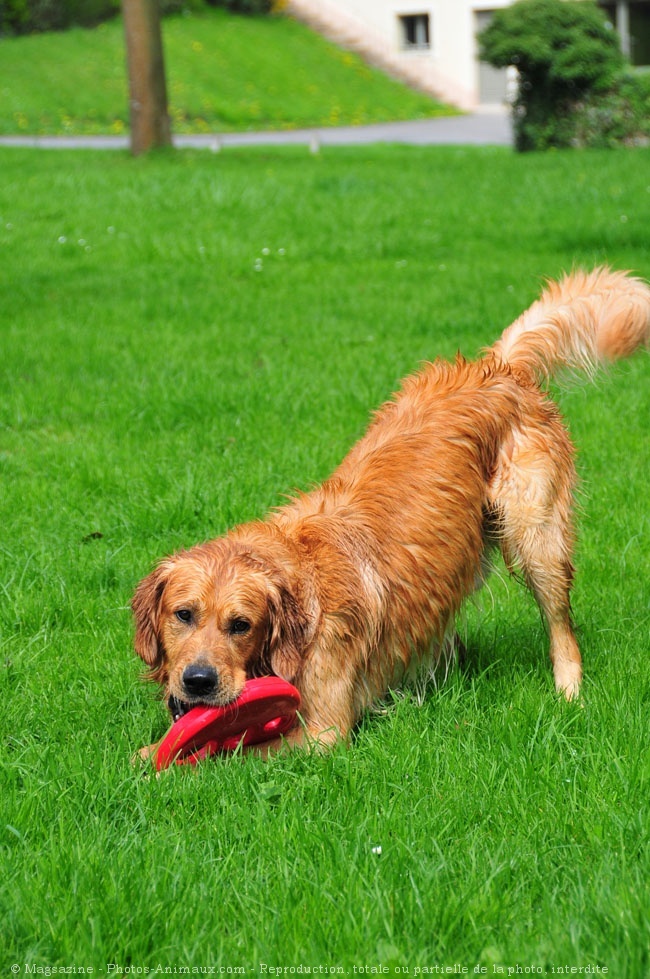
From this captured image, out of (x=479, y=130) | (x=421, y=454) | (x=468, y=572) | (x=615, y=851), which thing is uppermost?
(x=479, y=130)

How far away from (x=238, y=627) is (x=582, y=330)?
92.7 inches

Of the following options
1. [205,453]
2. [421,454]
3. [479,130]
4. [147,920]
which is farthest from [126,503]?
[479,130]

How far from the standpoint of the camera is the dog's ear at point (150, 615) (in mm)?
4273

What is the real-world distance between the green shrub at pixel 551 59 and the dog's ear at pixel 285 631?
20.6 meters

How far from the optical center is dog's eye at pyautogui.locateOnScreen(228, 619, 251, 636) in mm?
4094

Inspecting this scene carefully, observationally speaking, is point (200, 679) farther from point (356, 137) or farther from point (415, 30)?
point (415, 30)

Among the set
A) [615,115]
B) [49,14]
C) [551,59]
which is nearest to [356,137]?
[551,59]

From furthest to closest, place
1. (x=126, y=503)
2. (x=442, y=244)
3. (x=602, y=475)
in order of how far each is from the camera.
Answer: (x=442, y=244) < (x=602, y=475) < (x=126, y=503)

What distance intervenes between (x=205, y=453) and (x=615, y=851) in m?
4.49

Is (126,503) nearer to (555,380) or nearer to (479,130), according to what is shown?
(555,380)

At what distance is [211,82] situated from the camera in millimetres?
38406

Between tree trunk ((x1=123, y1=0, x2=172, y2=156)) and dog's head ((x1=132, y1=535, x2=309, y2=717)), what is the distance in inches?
688

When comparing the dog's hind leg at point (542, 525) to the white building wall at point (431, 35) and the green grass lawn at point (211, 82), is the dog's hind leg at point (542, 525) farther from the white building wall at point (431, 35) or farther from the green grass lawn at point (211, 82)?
the white building wall at point (431, 35)

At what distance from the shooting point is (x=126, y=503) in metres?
6.66
